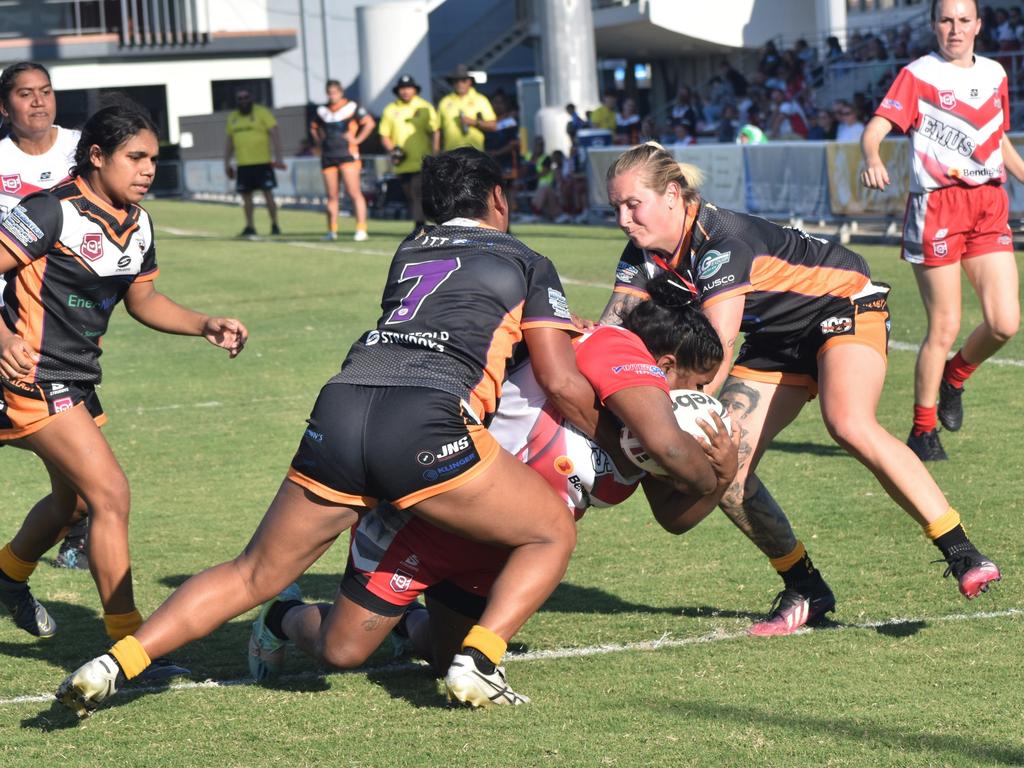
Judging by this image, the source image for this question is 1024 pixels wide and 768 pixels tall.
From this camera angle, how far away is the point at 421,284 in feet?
14.8

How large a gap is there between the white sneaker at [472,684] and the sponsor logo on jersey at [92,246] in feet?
5.99

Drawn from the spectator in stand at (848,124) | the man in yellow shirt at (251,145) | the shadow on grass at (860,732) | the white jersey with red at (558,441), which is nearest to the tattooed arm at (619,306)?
the white jersey with red at (558,441)

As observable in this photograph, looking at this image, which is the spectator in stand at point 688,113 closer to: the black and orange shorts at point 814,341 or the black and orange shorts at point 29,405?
the black and orange shorts at point 814,341

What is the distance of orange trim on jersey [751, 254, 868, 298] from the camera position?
5.40 metres

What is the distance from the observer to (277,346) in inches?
→ 504

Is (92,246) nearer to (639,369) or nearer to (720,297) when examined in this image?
(639,369)

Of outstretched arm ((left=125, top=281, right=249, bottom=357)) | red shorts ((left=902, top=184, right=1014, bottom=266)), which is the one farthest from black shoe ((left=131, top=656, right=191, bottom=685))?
red shorts ((left=902, top=184, right=1014, bottom=266))

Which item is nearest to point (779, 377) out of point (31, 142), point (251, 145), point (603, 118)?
point (31, 142)

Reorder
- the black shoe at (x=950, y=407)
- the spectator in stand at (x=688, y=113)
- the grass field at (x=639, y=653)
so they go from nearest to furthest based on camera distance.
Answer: the grass field at (x=639, y=653)
the black shoe at (x=950, y=407)
the spectator in stand at (x=688, y=113)

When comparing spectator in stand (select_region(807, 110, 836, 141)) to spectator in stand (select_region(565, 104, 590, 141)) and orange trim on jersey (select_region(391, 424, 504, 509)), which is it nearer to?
spectator in stand (select_region(565, 104, 590, 141))

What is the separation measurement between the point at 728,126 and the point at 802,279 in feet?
78.8

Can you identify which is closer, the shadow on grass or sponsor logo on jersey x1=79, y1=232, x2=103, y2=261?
the shadow on grass

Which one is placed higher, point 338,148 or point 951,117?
point 338,148

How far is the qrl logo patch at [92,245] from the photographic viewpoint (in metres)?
5.04
